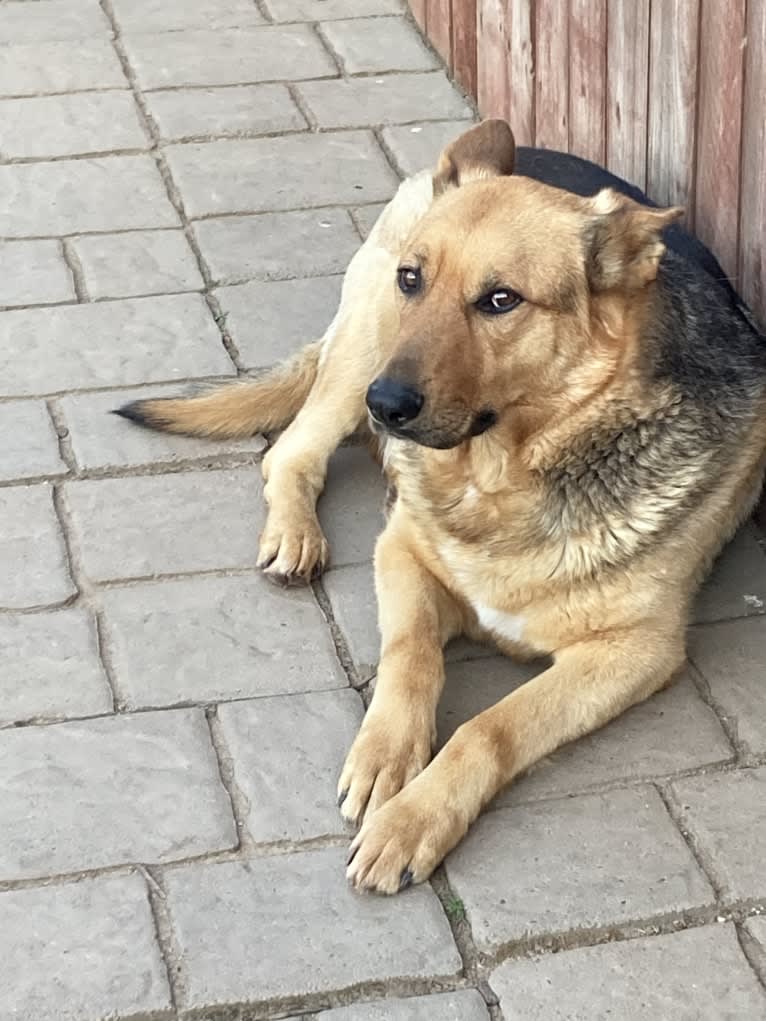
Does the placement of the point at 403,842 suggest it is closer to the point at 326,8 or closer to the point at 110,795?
the point at 110,795

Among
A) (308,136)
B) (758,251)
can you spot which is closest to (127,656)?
(758,251)

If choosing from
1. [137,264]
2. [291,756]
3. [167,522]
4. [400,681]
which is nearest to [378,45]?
[137,264]

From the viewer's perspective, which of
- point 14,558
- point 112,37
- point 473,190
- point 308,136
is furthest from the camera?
point 112,37

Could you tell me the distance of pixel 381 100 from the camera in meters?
6.62

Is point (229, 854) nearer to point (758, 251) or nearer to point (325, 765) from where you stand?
point (325, 765)

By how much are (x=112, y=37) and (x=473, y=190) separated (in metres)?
3.86

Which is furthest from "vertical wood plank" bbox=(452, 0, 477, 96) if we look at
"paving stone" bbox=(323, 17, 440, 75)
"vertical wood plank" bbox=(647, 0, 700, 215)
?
"vertical wood plank" bbox=(647, 0, 700, 215)

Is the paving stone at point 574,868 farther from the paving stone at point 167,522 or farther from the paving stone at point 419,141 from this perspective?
the paving stone at point 419,141

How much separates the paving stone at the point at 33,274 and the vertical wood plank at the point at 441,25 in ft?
6.93

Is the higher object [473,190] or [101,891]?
[473,190]

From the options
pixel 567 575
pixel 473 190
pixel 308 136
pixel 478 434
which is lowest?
pixel 308 136

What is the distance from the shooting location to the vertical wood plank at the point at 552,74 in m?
5.53

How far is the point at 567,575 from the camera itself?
3832 mm

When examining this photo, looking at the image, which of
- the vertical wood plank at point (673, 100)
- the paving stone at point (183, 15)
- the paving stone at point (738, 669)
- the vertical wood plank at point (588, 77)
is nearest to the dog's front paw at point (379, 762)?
the paving stone at point (738, 669)
